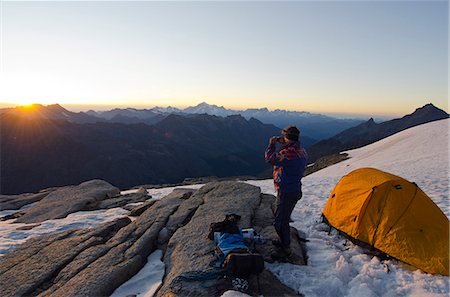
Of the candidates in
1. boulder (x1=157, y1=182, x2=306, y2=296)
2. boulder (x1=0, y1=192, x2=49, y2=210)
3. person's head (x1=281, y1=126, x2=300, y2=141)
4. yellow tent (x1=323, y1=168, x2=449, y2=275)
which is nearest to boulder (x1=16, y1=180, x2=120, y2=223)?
boulder (x1=0, y1=192, x2=49, y2=210)

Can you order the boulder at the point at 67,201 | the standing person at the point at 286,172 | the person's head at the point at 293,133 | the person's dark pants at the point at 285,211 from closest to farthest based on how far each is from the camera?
1. the person's head at the point at 293,133
2. the standing person at the point at 286,172
3. the person's dark pants at the point at 285,211
4. the boulder at the point at 67,201

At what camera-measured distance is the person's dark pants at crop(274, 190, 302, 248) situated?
9791mm

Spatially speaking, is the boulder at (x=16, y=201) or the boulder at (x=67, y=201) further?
the boulder at (x=16, y=201)

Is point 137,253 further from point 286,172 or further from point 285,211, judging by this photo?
point 286,172

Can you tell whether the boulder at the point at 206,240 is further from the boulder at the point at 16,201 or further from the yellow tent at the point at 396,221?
the boulder at the point at 16,201

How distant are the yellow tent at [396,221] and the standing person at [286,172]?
278 centimetres

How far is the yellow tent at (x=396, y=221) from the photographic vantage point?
9.30 m

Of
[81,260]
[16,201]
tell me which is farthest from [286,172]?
[16,201]

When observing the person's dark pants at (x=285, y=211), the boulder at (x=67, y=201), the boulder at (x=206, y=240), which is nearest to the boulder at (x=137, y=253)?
the boulder at (x=206, y=240)

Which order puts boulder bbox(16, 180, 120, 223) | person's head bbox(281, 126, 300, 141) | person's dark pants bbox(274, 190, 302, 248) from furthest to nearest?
1. boulder bbox(16, 180, 120, 223)
2. person's dark pants bbox(274, 190, 302, 248)
3. person's head bbox(281, 126, 300, 141)

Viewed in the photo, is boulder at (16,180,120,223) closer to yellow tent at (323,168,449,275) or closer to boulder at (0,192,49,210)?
boulder at (0,192,49,210)

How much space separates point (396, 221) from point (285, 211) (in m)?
3.55

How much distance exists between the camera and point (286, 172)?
382 inches

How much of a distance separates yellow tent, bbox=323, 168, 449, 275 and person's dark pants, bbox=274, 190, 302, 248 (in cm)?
271
